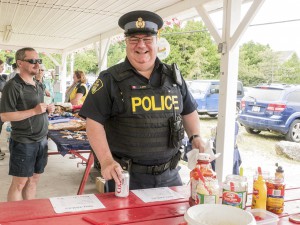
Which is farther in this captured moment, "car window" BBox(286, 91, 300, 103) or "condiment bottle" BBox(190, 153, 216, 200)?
"car window" BBox(286, 91, 300, 103)

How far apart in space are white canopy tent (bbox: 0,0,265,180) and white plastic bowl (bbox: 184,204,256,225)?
2970mm

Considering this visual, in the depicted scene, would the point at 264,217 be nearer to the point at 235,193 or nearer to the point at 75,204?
the point at 235,193

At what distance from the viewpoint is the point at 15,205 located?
4.84 ft

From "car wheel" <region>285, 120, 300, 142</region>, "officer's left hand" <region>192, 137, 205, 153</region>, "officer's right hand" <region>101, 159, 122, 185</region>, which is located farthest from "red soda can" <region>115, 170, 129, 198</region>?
"car wheel" <region>285, 120, 300, 142</region>

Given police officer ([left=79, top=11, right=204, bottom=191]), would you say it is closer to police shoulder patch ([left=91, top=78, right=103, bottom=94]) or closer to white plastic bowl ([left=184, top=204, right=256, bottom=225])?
police shoulder patch ([left=91, top=78, right=103, bottom=94])

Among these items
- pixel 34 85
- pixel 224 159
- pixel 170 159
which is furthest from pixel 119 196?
pixel 224 159

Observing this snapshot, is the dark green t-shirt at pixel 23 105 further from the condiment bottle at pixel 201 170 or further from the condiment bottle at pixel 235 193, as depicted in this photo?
the condiment bottle at pixel 235 193

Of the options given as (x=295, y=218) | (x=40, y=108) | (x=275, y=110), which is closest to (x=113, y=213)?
(x=295, y=218)

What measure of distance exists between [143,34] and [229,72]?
8.05 feet

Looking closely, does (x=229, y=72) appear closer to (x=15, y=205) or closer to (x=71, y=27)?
(x=15, y=205)

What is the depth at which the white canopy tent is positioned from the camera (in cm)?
410

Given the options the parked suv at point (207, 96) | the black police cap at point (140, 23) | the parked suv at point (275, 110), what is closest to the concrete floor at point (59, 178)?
the black police cap at point (140, 23)

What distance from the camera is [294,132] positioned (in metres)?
8.37

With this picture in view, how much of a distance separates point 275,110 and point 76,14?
5327 millimetres
